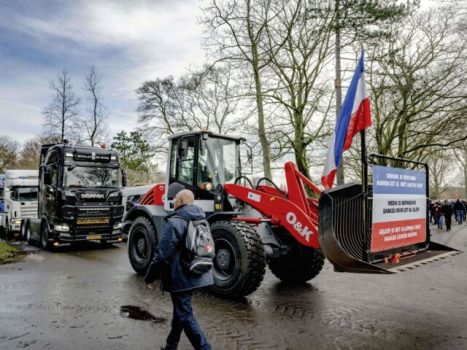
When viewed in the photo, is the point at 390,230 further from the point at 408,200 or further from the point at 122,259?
the point at 122,259

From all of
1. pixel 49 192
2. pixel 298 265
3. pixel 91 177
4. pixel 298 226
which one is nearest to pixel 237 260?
pixel 298 226

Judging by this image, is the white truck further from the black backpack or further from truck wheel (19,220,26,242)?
the black backpack

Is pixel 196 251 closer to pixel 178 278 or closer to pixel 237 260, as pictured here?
pixel 178 278

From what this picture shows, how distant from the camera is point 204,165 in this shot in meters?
8.30

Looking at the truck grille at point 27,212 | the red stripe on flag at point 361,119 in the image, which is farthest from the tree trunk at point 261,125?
the red stripe on flag at point 361,119

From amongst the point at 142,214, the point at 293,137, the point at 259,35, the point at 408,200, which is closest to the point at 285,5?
the point at 259,35

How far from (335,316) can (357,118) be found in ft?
9.59

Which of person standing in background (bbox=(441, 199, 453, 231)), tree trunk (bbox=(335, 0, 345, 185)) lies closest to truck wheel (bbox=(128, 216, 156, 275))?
tree trunk (bbox=(335, 0, 345, 185))

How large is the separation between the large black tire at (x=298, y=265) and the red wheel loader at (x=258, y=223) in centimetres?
2

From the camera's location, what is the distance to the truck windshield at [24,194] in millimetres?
17656

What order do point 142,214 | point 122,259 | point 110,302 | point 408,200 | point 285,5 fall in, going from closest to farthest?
point 408,200 < point 110,302 < point 142,214 < point 122,259 < point 285,5

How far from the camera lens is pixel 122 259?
11.7 meters

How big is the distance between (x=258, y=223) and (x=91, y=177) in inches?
309

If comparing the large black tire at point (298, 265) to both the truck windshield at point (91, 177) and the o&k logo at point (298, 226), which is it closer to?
the o&k logo at point (298, 226)
